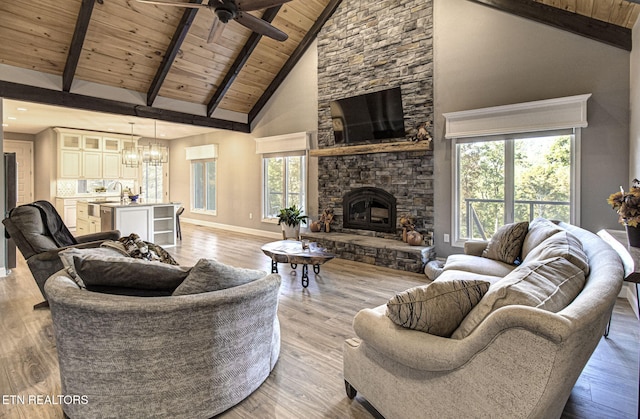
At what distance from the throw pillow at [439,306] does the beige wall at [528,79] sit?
11.9 ft

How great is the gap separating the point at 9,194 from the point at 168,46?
3257mm

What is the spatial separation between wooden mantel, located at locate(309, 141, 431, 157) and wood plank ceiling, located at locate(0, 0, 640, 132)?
2.07 metres

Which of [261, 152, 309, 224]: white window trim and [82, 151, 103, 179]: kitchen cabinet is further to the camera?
[82, 151, 103, 179]: kitchen cabinet

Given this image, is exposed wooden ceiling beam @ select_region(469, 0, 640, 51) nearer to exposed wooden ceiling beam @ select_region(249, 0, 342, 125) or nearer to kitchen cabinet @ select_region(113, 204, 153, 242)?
exposed wooden ceiling beam @ select_region(249, 0, 342, 125)

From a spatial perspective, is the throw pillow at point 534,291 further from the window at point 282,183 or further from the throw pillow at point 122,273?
the window at point 282,183

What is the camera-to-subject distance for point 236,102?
746cm

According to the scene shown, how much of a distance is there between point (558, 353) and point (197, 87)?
23.1 ft

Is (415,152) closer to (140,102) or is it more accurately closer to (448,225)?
(448,225)

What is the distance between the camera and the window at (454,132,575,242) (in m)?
4.16

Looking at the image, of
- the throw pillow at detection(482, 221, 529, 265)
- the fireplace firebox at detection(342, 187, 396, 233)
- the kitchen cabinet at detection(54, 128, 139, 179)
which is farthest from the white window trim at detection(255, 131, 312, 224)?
the kitchen cabinet at detection(54, 128, 139, 179)

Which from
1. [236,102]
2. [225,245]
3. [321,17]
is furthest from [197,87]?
[225,245]

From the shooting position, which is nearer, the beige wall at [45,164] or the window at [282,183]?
the window at [282,183]

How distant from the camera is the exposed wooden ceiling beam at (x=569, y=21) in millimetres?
3686

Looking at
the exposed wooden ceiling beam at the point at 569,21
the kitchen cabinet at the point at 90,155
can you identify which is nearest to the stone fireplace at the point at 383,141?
the exposed wooden ceiling beam at the point at 569,21
